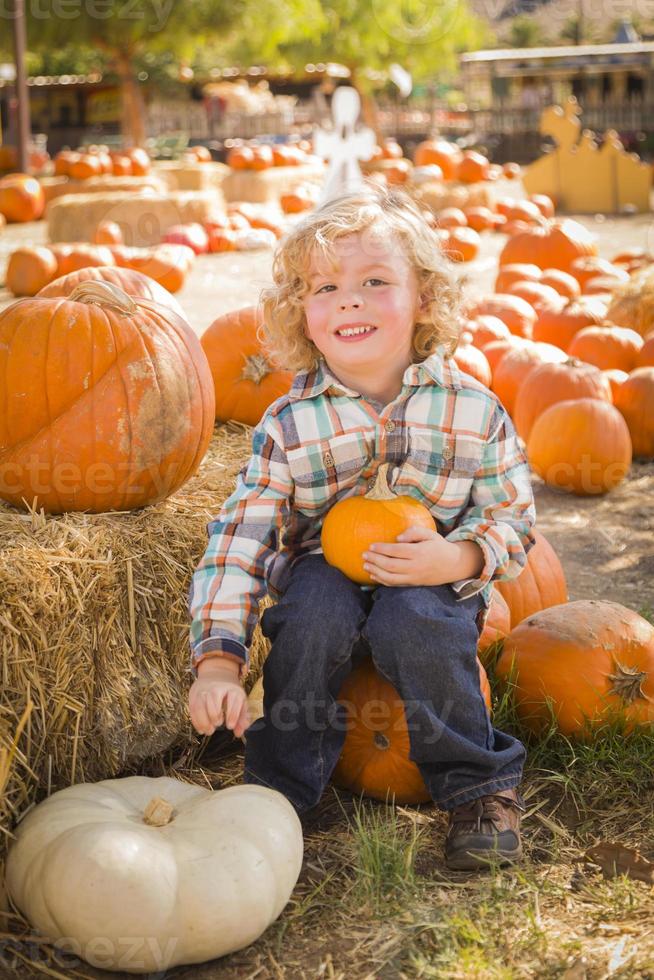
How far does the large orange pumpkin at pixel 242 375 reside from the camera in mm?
3650

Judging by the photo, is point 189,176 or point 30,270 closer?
point 30,270

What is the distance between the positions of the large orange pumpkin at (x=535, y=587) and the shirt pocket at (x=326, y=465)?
882 millimetres

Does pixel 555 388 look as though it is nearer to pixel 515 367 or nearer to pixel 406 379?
pixel 515 367

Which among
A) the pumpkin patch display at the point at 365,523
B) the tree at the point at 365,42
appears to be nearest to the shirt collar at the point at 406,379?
the pumpkin patch display at the point at 365,523

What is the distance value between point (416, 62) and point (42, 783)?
23460 mm

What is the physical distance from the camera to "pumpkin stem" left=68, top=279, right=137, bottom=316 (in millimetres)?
2760

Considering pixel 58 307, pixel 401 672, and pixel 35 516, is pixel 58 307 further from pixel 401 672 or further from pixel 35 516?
pixel 401 672

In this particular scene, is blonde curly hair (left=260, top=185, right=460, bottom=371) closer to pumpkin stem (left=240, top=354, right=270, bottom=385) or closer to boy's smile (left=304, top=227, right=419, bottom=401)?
boy's smile (left=304, top=227, right=419, bottom=401)

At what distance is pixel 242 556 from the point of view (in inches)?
91.4

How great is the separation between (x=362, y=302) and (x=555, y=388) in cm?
278

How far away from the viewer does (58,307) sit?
8.89 ft

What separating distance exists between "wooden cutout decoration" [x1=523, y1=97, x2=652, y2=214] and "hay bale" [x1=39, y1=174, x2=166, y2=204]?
17.1 feet

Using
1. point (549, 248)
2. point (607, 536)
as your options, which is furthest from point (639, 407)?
point (549, 248)

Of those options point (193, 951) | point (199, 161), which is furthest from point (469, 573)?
point (199, 161)
